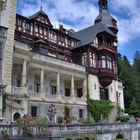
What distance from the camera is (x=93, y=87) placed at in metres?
43.0

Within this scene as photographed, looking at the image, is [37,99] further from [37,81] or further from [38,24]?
[38,24]

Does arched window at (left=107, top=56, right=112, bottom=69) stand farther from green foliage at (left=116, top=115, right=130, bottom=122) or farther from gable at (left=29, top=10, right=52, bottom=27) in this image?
gable at (left=29, top=10, right=52, bottom=27)

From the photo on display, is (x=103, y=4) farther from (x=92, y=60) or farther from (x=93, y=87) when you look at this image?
(x=93, y=87)

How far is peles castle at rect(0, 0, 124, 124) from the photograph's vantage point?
29047 mm

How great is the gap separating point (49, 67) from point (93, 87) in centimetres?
880

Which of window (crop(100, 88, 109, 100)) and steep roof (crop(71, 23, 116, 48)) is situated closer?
window (crop(100, 88, 109, 100))

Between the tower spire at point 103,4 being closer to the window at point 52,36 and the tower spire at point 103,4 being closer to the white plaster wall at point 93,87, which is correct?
the window at point 52,36

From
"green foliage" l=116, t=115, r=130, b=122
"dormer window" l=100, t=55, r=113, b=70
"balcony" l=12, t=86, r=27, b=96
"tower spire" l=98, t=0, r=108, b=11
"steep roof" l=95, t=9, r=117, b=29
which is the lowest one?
"green foliage" l=116, t=115, r=130, b=122

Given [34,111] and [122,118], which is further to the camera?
[122,118]

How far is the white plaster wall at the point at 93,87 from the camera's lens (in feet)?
139

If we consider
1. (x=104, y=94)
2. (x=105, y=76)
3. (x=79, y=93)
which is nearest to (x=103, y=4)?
(x=105, y=76)

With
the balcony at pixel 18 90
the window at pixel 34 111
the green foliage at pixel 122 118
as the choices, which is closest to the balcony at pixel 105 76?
the green foliage at pixel 122 118

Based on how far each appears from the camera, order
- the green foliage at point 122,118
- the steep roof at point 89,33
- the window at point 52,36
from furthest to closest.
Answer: the steep roof at point 89,33
the green foliage at point 122,118
the window at point 52,36

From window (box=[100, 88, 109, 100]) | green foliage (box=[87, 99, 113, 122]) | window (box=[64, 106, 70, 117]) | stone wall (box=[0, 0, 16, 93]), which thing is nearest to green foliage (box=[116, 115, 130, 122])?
green foliage (box=[87, 99, 113, 122])
